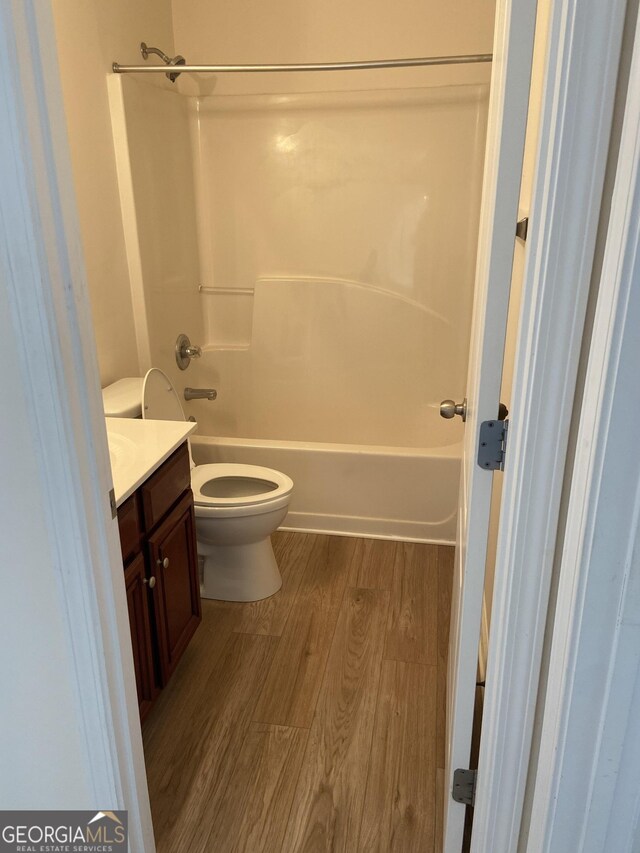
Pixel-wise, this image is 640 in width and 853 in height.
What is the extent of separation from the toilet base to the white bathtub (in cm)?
49

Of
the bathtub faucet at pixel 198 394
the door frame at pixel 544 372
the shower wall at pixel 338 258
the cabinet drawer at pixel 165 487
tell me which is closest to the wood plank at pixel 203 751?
the cabinet drawer at pixel 165 487

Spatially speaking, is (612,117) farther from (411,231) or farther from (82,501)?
(411,231)

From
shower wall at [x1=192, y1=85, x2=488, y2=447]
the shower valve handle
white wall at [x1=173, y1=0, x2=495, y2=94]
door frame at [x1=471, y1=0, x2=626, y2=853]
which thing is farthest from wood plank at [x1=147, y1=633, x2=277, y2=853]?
white wall at [x1=173, y1=0, x2=495, y2=94]

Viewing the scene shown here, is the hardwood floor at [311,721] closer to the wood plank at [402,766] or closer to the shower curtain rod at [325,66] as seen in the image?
the wood plank at [402,766]

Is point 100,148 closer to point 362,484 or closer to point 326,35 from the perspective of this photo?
point 326,35

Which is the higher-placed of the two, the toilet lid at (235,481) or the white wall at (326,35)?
the white wall at (326,35)

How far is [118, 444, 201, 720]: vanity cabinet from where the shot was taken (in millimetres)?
1629

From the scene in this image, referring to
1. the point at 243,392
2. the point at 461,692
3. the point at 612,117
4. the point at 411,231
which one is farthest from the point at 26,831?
the point at 411,231

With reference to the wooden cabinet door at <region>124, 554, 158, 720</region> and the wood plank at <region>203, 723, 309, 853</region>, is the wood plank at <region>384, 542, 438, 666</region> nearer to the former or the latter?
the wood plank at <region>203, 723, 309, 853</region>

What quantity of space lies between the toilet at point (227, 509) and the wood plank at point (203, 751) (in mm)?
301

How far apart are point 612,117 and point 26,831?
161 cm

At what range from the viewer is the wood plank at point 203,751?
1.60m

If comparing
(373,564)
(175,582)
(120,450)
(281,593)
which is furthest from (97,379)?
(373,564)

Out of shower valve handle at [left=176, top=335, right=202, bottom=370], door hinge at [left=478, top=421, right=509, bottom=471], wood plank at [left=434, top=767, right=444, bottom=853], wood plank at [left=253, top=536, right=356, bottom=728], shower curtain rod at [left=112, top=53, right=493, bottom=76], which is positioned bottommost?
wood plank at [left=434, top=767, right=444, bottom=853]
